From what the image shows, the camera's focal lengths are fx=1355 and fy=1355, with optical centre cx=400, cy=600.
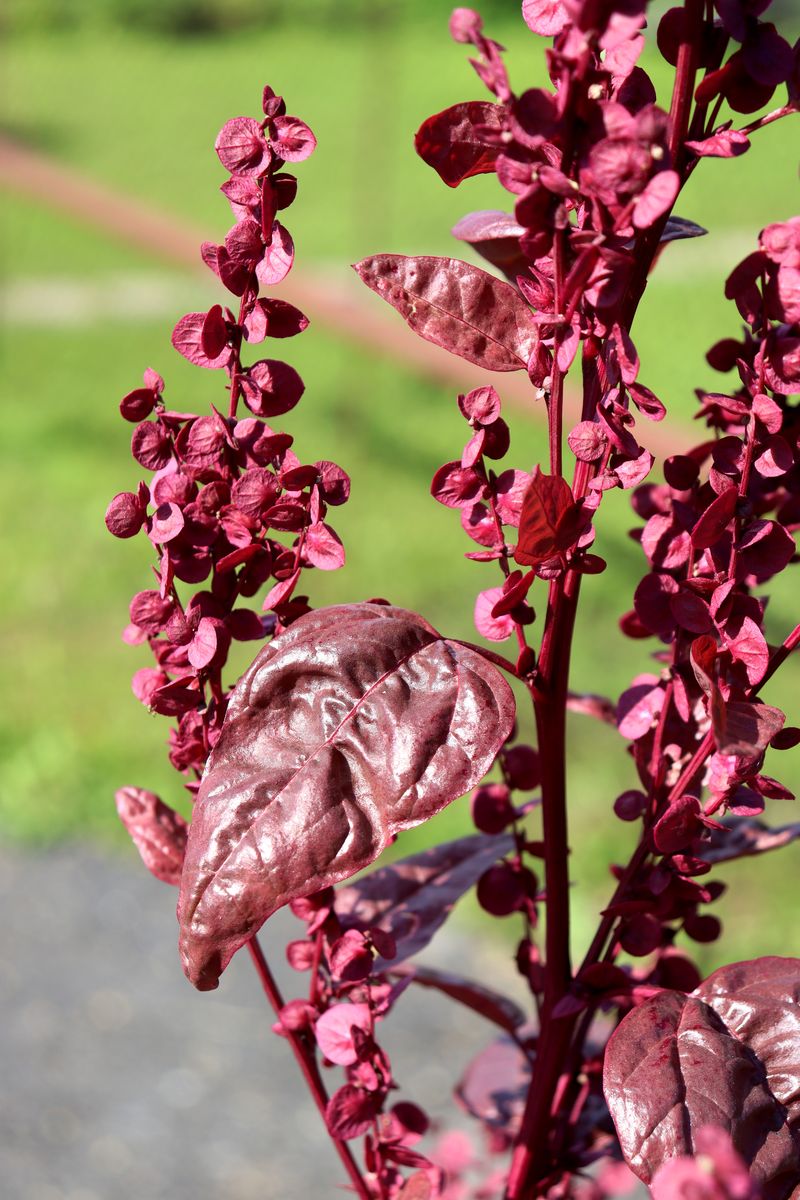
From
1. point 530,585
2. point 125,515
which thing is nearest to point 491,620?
point 530,585

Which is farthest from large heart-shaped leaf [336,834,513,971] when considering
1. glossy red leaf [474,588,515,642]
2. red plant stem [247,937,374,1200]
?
glossy red leaf [474,588,515,642]

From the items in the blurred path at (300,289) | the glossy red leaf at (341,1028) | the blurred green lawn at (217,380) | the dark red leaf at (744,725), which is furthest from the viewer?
the blurred path at (300,289)

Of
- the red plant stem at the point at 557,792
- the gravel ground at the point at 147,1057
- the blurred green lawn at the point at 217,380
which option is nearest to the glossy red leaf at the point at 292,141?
the red plant stem at the point at 557,792

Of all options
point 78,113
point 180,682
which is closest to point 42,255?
point 78,113

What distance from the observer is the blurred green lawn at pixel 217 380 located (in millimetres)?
2352

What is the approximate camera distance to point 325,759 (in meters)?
0.40

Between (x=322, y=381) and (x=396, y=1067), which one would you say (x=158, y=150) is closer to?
(x=322, y=381)

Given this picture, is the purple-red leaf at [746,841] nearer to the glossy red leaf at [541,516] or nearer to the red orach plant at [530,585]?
the red orach plant at [530,585]

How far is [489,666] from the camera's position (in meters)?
0.42

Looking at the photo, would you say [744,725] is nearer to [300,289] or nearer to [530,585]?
[530,585]

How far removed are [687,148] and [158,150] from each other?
23.7ft

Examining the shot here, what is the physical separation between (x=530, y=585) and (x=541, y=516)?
0.05 metres

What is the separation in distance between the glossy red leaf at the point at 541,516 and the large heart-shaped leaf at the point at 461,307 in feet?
0.17

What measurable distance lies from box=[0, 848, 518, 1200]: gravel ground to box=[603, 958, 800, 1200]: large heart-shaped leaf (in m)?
1.32
